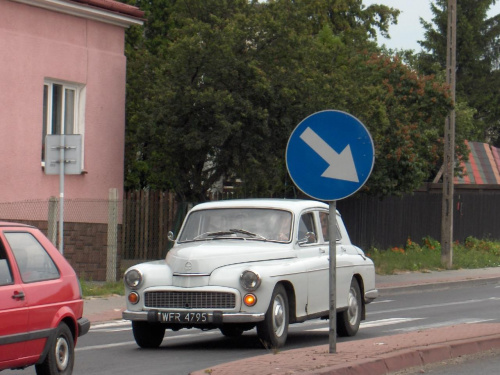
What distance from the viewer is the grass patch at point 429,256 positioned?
2952cm

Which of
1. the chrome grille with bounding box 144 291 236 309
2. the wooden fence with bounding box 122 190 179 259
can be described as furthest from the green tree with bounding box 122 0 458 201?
the chrome grille with bounding box 144 291 236 309

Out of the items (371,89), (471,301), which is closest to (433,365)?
(471,301)

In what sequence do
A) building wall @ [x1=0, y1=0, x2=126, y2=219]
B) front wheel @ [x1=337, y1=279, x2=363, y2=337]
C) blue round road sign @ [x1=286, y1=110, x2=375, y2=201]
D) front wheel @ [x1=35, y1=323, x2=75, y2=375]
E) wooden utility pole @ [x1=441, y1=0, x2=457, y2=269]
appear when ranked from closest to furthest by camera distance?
front wheel @ [x1=35, y1=323, x2=75, y2=375], blue round road sign @ [x1=286, y1=110, x2=375, y2=201], front wheel @ [x1=337, y1=279, x2=363, y2=337], building wall @ [x1=0, y1=0, x2=126, y2=219], wooden utility pole @ [x1=441, y1=0, x2=457, y2=269]

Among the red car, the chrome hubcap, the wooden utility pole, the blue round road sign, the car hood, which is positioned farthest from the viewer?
the wooden utility pole

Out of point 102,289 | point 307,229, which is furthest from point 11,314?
point 102,289

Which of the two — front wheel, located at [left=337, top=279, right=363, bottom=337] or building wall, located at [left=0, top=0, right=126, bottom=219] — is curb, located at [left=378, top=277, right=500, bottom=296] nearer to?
building wall, located at [left=0, top=0, right=126, bottom=219]

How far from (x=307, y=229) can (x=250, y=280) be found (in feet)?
6.11

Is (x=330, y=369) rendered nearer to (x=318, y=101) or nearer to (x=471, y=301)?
(x=471, y=301)

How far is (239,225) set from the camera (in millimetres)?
13086

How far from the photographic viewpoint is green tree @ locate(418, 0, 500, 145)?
70500mm

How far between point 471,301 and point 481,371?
36.2 ft

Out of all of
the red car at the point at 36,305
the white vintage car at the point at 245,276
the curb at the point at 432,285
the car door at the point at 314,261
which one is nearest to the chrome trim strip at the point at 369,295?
the white vintage car at the point at 245,276

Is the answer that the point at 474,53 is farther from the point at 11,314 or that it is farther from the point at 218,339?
the point at 11,314

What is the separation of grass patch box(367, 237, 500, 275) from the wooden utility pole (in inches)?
24.8
